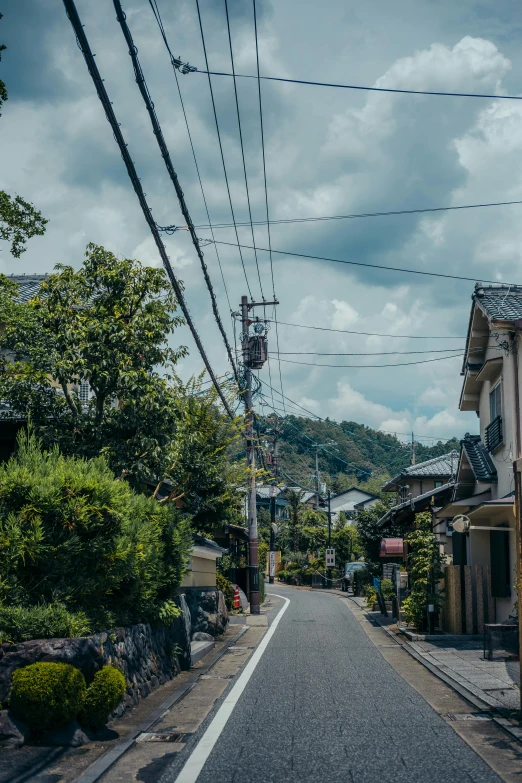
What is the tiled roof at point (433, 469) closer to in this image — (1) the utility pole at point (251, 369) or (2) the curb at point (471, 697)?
(1) the utility pole at point (251, 369)

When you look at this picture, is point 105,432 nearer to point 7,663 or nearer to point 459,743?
point 7,663

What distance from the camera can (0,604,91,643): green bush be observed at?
28.3 feet

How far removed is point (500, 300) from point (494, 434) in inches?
147

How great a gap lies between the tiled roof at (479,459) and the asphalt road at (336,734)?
7505 mm

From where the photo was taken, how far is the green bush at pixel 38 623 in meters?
8.62

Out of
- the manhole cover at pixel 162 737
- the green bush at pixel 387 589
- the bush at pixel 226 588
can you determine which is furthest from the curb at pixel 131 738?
→ the green bush at pixel 387 589

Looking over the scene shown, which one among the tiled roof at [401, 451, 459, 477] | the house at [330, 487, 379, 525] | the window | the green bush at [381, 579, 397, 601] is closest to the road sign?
the tiled roof at [401, 451, 459, 477]

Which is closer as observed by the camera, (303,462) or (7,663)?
(7,663)

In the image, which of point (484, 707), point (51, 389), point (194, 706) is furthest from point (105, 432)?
point (484, 707)

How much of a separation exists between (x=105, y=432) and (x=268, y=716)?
20.7 ft

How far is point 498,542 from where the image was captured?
19562 millimetres

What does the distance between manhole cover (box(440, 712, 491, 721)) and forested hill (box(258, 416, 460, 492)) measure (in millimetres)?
94528

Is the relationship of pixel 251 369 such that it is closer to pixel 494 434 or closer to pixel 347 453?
pixel 494 434

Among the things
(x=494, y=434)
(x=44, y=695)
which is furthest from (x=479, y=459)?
(x=44, y=695)
